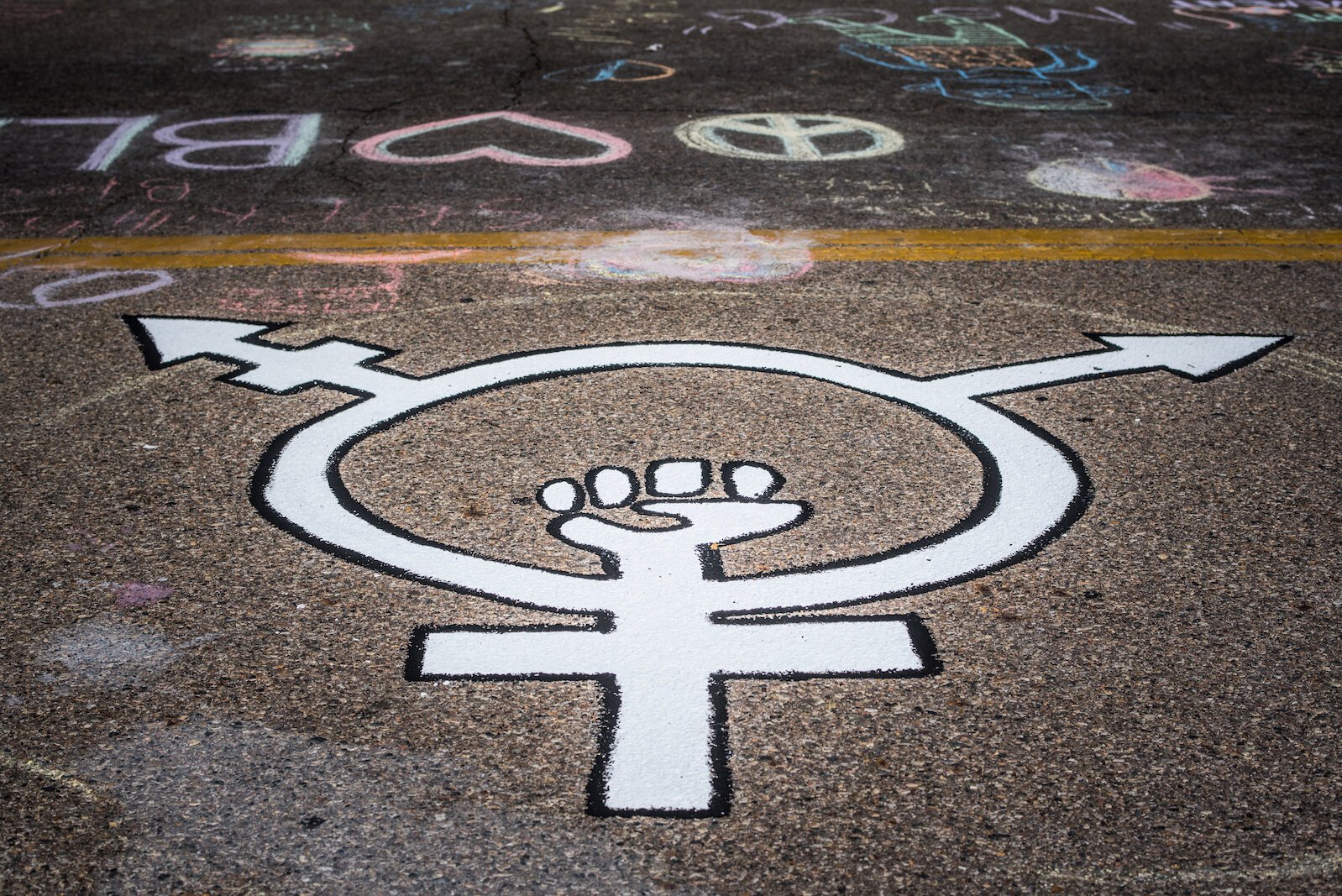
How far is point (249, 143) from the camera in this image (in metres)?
6.77

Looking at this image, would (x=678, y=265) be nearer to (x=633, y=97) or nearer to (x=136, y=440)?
(x=136, y=440)

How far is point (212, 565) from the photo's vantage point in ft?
9.85

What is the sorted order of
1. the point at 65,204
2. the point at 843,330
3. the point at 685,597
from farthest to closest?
the point at 65,204, the point at 843,330, the point at 685,597

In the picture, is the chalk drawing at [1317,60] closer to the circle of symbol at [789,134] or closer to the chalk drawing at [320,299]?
the circle of symbol at [789,134]

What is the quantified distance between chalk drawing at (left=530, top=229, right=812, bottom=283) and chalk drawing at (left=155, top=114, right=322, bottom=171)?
6.77ft

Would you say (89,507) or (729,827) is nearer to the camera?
(729,827)

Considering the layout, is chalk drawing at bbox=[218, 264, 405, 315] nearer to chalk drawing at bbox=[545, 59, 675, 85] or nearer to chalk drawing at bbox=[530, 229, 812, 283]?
chalk drawing at bbox=[530, 229, 812, 283]

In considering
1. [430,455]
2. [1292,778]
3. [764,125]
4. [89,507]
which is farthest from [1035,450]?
[764,125]

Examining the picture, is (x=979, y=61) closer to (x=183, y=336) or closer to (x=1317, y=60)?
(x=1317, y=60)

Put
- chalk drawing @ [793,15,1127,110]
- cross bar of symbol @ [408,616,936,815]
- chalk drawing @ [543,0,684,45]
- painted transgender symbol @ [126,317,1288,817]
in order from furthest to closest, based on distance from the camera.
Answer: chalk drawing @ [543,0,684,45] < chalk drawing @ [793,15,1127,110] < painted transgender symbol @ [126,317,1288,817] < cross bar of symbol @ [408,616,936,815]

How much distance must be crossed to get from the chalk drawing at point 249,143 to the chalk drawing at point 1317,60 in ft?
21.2

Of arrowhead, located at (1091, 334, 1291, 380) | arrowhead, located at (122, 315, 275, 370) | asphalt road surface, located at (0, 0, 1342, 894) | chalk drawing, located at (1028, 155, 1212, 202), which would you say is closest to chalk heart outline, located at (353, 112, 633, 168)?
asphalt road surface, located at (0, 0, 1342, 894)

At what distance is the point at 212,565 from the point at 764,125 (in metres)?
4.91

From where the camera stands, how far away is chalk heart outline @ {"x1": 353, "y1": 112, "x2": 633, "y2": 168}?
6508 millimetres
